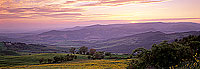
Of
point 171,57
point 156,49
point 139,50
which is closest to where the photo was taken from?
point 171,57

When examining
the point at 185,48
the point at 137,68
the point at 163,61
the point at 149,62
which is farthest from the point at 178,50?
the point at 137,68

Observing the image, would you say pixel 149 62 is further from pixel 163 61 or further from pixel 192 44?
pixel 192 44

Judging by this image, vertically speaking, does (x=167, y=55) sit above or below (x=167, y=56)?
above

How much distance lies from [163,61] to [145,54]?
7.11ft

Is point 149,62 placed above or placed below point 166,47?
below

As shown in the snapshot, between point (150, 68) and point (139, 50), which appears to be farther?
point (139, 50)

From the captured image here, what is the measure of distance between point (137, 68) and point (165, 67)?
109 inches

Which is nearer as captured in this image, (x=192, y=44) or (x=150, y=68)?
(x=150, y=68)

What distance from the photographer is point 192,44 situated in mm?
19094

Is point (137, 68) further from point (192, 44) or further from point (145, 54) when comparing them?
point (192, 44)

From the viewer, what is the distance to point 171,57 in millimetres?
15328

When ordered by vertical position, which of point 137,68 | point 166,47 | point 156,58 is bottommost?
point 137,68

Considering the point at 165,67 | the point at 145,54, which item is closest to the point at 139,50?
the point at 145,54

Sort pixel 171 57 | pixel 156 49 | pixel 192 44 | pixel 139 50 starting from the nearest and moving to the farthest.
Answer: pixel 171 57 < pixel 156 49 < pixel 139 50 < pixel 192 44
